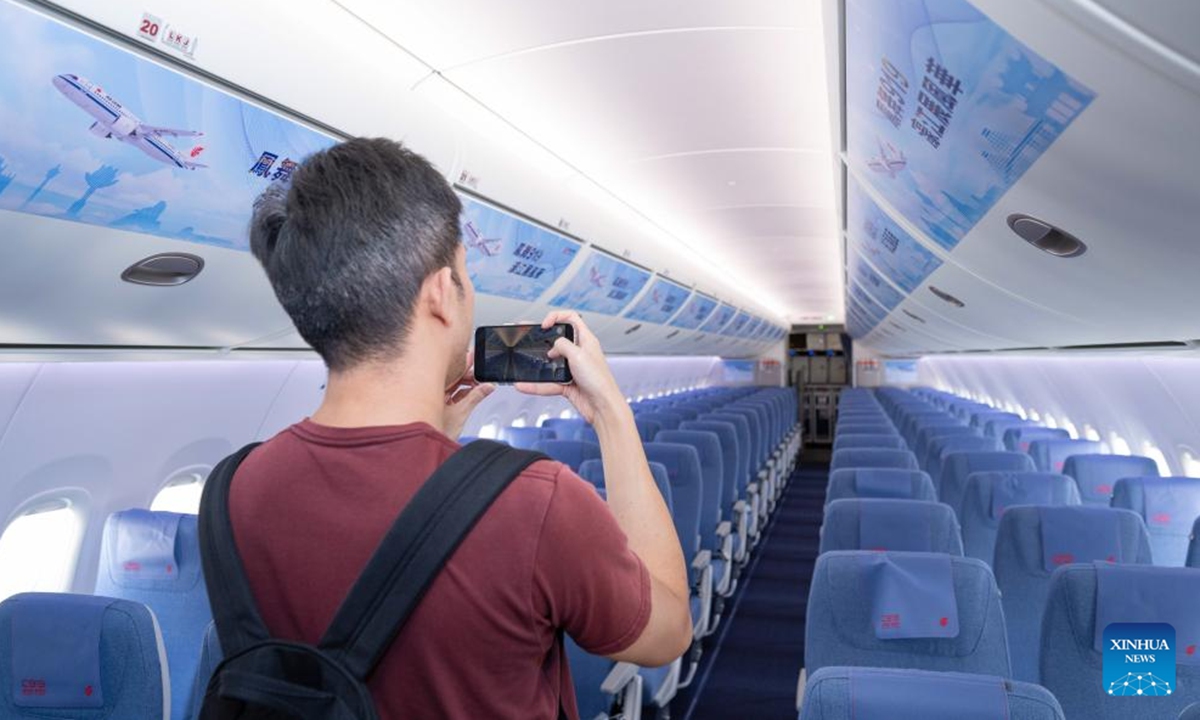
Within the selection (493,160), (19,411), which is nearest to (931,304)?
(493,160)

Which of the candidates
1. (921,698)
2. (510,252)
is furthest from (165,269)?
(921,698)

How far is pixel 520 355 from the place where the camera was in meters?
1.21

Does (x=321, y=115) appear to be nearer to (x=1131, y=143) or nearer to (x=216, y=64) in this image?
(x=216, y=64)

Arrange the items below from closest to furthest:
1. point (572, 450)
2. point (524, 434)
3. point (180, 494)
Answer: point (180, 494), point (572, 450), point (524, 434)

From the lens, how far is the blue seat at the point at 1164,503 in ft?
14.2

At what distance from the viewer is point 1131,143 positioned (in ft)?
5.07

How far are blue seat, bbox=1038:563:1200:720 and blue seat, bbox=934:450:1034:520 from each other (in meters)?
2.84

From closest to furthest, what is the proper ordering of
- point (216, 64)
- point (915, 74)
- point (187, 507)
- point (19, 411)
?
point (915, 74), point (216, 64), point (19, 411), point (187, 507)

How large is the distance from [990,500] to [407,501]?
422cm

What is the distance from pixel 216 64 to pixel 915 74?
5.74 feet

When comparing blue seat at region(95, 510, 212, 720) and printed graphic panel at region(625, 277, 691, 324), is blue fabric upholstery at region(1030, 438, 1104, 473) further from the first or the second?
blue seat at region(95, 510, 212, 720)

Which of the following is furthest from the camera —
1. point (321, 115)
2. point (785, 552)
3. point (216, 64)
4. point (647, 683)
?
point (785, 552)

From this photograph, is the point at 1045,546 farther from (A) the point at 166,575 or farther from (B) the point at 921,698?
(A) the point at 166,575

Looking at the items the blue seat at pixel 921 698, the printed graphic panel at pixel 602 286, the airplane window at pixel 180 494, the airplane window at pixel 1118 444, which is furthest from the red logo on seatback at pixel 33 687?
the airplane window at pixel 1118 444
